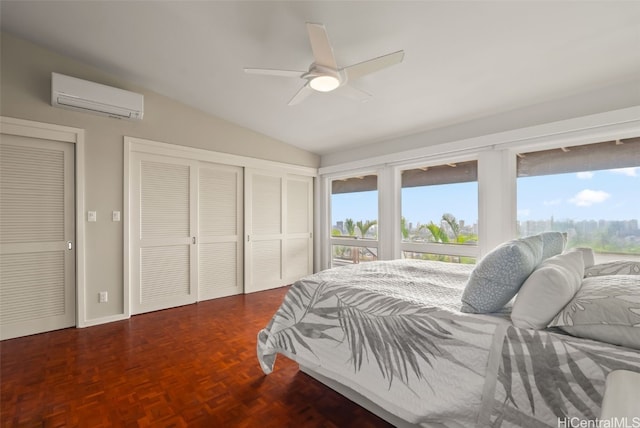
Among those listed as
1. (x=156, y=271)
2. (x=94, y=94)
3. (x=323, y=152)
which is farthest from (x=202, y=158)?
(x=323, y=152)

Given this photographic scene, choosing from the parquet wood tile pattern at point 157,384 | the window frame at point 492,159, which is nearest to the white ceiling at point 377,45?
the window frame at point 492,159

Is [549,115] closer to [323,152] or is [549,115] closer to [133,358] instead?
[323,152]

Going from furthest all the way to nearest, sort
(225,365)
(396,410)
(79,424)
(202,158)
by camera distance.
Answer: (202,158) < (225,365) < (79,424) < (396,410)

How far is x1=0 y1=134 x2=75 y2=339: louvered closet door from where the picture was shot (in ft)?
8.93

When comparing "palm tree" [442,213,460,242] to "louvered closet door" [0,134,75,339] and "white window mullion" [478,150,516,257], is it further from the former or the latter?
"louvered closet door" [0,134,75,339]

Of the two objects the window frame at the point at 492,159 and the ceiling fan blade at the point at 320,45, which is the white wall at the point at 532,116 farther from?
the ceiling fan blade at the point at 320,45

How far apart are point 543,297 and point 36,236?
4239mm

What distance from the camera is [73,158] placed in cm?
304

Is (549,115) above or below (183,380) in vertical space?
above

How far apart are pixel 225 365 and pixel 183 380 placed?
0.31 m

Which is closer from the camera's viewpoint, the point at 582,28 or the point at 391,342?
the point at 391,342

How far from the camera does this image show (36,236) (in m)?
2.86

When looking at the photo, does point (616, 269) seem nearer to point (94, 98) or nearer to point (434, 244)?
point (434, 244)

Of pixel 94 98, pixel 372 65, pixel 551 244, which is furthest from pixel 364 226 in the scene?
pixel 94 98
